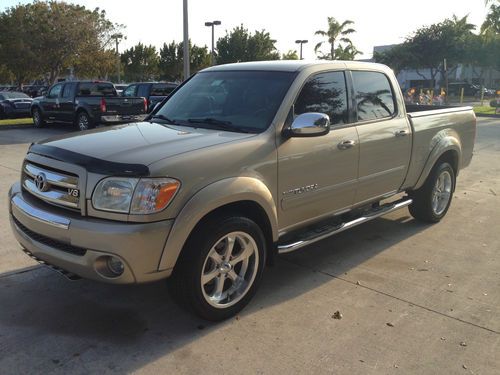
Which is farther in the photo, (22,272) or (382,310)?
(22,272)

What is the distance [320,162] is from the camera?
13.5ft

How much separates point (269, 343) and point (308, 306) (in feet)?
2.08

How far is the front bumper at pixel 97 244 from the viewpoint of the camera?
2975 mm

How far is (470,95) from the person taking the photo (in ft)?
183

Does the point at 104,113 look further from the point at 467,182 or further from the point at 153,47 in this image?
the point at 153,47

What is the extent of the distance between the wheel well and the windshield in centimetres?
61

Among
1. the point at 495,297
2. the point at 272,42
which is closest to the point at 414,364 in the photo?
the point at 495,297

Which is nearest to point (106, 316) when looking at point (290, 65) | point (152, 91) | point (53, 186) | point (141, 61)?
point (53, 186)

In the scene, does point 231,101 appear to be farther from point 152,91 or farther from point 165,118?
point 152,91

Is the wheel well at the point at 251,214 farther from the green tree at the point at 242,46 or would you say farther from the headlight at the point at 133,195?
the green tree at the point at 242,46

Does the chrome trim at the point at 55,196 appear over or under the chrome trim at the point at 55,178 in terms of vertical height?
under

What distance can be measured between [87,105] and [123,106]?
1.10 metres

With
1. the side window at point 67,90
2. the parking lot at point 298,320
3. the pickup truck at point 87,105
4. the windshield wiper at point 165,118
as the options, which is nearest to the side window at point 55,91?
the pickup truck at point 87,105

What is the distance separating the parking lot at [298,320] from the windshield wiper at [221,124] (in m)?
1.33
